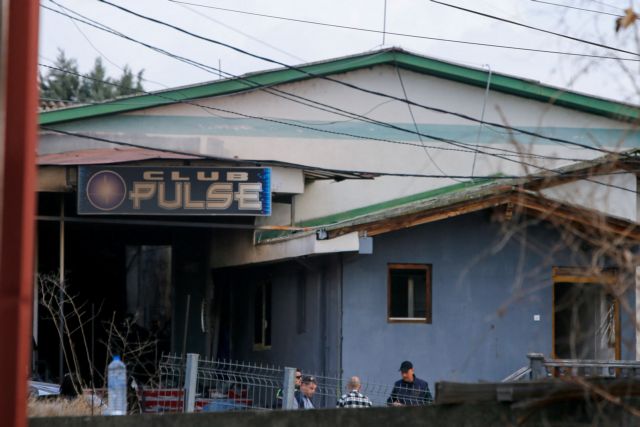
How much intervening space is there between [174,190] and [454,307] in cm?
479

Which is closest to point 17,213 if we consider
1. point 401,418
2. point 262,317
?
point 401,418

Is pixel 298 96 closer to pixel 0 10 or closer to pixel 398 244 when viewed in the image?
pixel 398 244

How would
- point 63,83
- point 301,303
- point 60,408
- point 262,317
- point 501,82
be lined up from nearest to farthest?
1. point 60,408
2. point 301,303
3. point 262,317
4. point 501,82
5. point 63,83

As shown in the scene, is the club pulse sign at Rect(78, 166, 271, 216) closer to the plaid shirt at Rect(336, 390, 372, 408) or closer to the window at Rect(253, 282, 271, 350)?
the window at Rect(253, 282, 271, 350)

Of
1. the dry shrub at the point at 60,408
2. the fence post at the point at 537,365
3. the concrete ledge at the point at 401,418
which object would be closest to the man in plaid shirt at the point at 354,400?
the fence post at the point at 537,365

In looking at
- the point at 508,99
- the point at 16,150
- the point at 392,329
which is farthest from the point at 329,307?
the point at 16,150

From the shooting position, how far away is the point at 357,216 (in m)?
20.7

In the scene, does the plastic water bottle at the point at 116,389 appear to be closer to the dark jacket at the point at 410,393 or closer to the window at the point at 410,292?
the dark jacket at the point at 410,393

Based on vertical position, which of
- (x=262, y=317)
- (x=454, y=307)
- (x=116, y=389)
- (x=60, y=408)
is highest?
(x=454, y=307)

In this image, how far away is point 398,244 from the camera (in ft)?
61.9

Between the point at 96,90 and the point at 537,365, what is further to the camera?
→ the point at 96,90

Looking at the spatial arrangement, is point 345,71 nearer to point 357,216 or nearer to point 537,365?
point 357,216

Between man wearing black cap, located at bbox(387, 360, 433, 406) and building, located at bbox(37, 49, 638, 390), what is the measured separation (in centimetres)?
159

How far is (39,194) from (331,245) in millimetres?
5490
